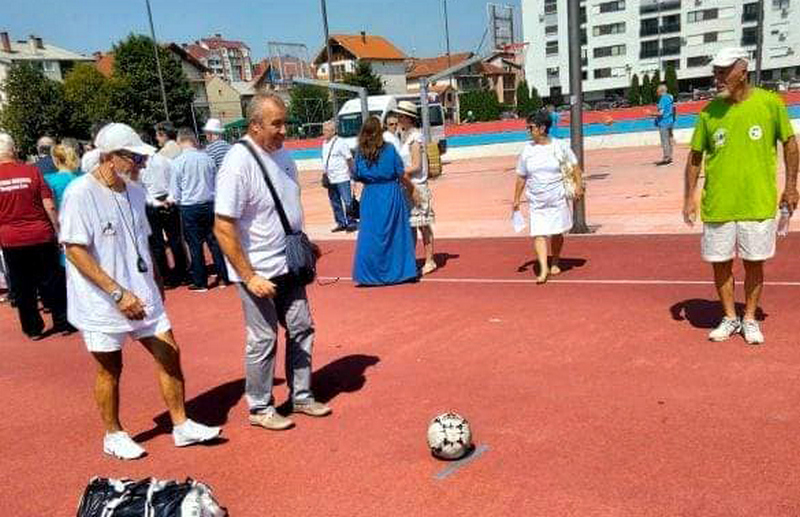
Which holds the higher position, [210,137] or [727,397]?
[210,137]

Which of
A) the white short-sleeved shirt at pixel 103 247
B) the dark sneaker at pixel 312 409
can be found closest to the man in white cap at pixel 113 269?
the white short-sleeved shirt at pixel 103 247

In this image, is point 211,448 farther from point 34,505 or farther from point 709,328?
point 709,328

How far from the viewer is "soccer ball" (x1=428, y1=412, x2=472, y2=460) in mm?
3832

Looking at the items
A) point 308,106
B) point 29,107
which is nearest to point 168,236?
point 29,107

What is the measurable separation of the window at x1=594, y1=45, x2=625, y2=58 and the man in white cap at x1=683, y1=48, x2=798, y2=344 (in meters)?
79.8

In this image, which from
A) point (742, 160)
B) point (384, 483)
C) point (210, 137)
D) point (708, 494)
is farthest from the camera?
point (210, 137)

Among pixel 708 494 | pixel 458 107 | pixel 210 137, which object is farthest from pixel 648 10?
pixel 708 494

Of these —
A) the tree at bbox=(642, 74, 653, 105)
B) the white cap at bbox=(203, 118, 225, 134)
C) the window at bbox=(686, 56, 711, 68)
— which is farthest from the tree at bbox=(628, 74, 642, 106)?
the white cap at bbox=(203, 118, 225, 134)

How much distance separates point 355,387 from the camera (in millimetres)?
5141

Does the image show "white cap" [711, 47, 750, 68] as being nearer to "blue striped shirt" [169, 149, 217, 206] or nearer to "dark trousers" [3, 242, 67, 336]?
"blue striped shirt" [169, 149, 217, 206]

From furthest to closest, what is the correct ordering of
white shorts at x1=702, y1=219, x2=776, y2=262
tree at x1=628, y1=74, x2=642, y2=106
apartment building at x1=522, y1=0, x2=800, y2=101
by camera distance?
1. apartment building at x1=522, y1=0, x2=800, y2=101
2. tree at x1=628, y1=74, x2=642, y2=106
3. white shorts at x1=702, y1=219, x2=776, y2=262

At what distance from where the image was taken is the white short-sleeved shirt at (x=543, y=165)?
7477 millimetres

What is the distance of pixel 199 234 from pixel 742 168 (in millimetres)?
6259

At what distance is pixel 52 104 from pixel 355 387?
59.6m
